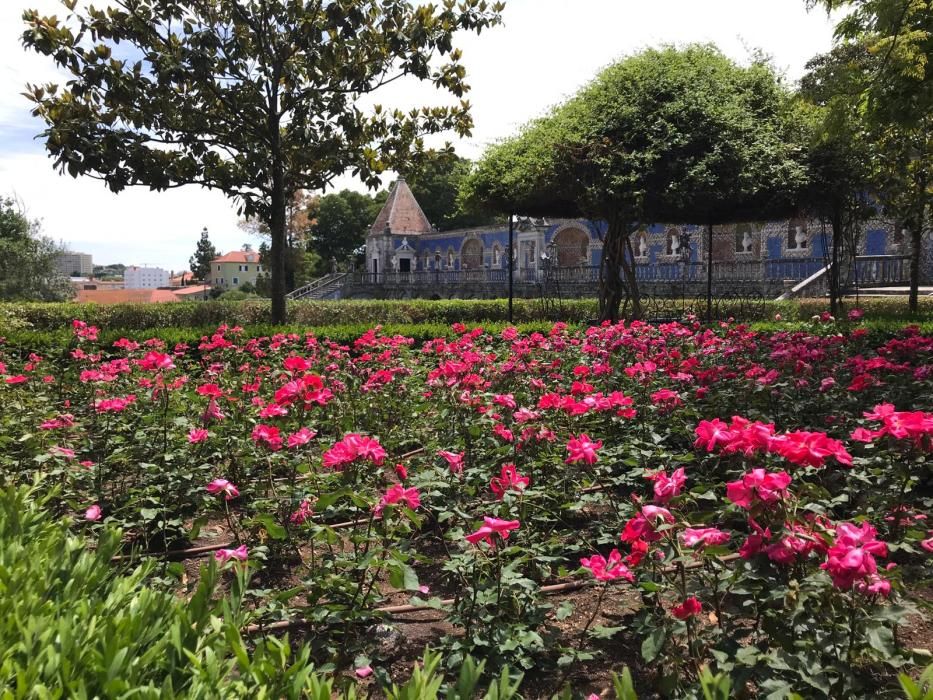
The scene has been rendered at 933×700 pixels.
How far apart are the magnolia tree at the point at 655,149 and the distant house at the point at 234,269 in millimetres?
92733

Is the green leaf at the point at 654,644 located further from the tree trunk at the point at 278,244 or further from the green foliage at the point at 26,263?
the green foliage at the point at 26,263

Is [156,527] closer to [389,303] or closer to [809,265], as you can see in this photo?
[389,303]

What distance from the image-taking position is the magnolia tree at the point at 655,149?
9984mm

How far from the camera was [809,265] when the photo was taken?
23.3 meters

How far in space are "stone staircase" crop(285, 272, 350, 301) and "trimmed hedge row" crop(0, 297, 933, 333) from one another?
2334cm

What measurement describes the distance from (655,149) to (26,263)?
35994 mm

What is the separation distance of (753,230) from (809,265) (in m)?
7.86

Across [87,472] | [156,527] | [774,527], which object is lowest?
[156,527]

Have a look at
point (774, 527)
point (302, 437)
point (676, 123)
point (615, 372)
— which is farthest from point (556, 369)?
point (676, 123)

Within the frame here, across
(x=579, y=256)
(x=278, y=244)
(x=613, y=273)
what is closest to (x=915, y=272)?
(x=613, y=273)

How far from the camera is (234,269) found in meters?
99.2

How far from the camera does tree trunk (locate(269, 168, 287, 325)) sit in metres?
10.6

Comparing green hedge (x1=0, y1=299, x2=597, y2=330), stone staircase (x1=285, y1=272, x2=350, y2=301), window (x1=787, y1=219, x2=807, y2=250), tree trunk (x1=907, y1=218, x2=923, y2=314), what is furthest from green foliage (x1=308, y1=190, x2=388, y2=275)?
tree trunk (x1=907, y1=218, x2=923, y2=314)

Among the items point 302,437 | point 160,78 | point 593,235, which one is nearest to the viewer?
point 302,437
